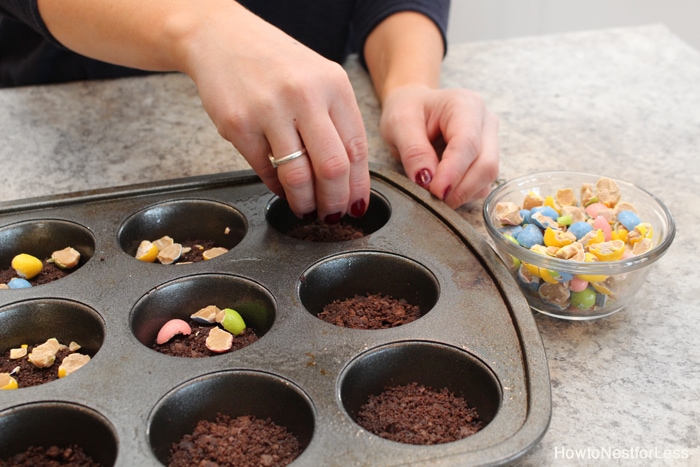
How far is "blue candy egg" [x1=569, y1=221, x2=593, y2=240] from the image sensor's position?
1099mm

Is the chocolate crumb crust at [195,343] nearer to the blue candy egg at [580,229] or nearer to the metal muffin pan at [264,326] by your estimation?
the metal muffin pan at [264,326]

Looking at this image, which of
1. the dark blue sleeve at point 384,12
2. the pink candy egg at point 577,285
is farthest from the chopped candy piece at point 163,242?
the dark blue sleeve at point 384,12

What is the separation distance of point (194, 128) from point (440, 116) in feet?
1.97

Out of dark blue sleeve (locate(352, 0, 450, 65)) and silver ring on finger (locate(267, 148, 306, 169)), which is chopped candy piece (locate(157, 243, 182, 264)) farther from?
dark blue sleeve (locate(352, 0, 450, 65))

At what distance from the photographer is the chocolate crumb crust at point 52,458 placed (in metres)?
0.88

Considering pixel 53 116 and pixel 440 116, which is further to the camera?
pixel 53 116

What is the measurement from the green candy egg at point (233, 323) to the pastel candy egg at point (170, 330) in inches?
2.4

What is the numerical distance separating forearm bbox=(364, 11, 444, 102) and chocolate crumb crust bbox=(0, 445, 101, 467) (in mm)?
1044

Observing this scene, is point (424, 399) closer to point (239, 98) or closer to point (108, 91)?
point (239, 98)

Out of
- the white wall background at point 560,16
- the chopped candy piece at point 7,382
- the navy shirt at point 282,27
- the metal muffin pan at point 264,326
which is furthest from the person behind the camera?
the white wall background at point 560,16

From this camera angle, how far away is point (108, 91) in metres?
1.78

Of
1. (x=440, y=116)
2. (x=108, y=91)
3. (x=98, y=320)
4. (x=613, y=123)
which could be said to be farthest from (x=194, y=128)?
(x=613, y=123)

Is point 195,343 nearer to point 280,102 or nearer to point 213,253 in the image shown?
point 213,253

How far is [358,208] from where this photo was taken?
4.04ft
